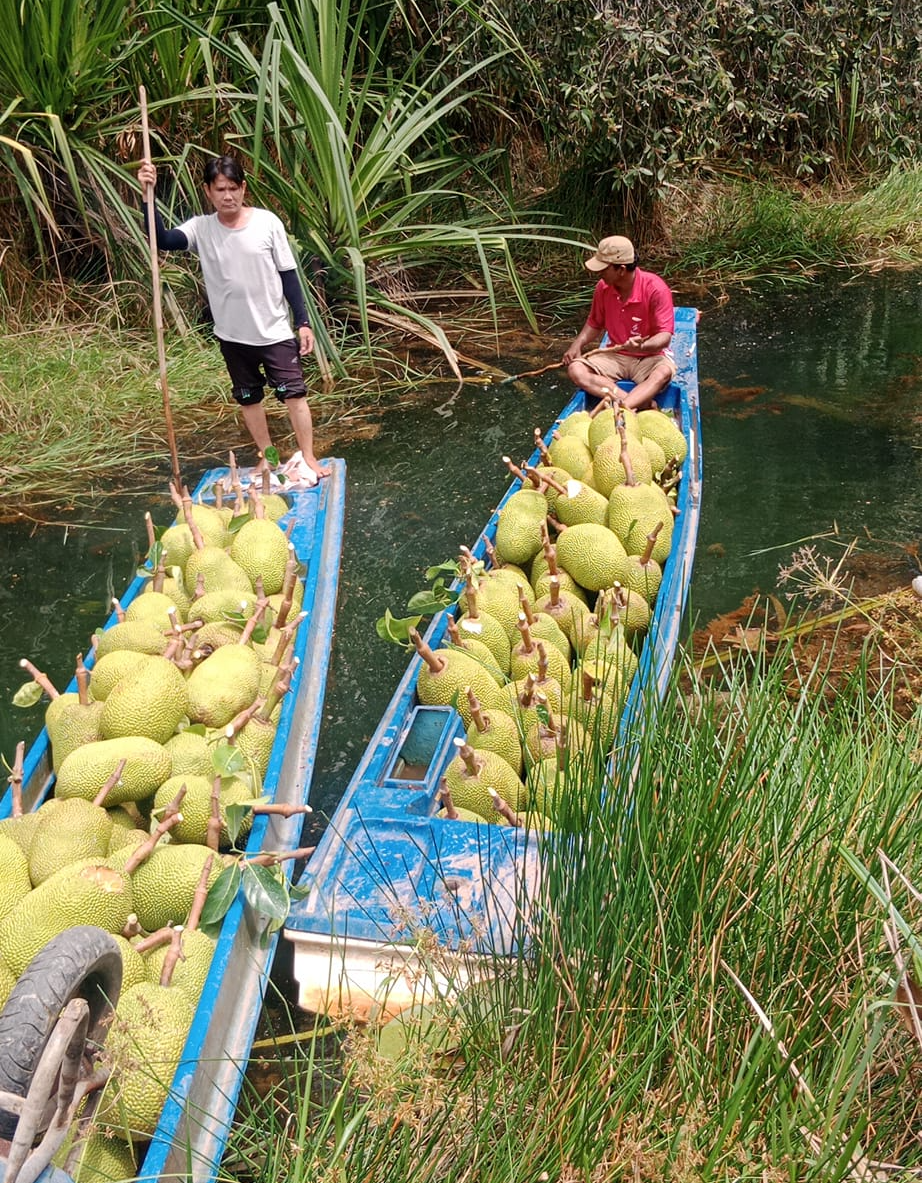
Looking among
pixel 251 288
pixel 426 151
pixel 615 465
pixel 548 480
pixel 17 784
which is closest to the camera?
pixel 17 784

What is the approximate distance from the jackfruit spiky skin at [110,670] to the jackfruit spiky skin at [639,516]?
1721 millimetres

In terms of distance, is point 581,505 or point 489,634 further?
point 581,505

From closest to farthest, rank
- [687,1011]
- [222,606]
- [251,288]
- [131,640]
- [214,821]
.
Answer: [687,1011]
[214,821]
[131,640]
[222,606]
[251,288]

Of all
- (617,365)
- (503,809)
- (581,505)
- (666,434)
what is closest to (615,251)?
(617,365)

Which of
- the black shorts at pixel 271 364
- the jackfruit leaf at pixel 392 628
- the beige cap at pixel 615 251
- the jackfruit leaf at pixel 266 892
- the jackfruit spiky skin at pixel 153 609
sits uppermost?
the beige cap at pixel 615 251

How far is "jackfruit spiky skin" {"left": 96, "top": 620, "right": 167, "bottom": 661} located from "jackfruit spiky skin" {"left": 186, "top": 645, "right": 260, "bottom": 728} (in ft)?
0.58

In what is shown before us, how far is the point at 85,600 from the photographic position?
5133 mm

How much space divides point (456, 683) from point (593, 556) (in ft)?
2.75

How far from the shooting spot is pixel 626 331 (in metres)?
5.67

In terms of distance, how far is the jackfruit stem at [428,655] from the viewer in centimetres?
321

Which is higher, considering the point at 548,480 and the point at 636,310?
the point at 636,310

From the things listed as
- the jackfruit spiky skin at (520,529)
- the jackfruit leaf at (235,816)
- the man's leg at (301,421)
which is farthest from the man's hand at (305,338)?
the jackfruit leaf at (235,816)

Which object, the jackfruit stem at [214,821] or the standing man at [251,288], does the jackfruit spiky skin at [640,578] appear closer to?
the standing man at [251,288]

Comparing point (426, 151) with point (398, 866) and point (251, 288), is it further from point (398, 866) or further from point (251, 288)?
point (398, 866)
